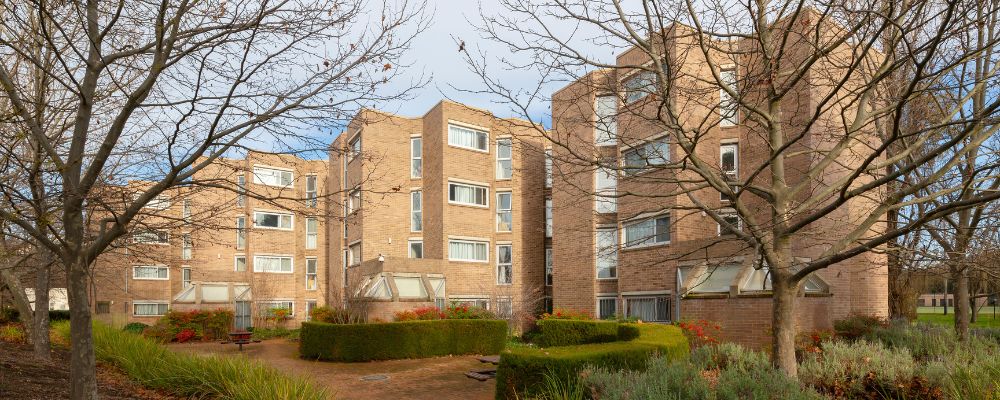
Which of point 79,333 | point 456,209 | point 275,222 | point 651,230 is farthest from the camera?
point 275,222

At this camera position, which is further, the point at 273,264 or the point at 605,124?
the point at 273,264

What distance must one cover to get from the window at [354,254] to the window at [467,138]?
20.4 feet

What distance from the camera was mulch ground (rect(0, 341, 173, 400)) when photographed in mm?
9258

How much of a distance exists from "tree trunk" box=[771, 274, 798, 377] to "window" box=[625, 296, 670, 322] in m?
12.3

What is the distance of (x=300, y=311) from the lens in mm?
37094

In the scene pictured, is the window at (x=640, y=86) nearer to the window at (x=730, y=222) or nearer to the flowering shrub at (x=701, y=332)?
the window at (x=730, y=222)

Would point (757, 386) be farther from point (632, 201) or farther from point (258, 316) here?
point (258, 316)

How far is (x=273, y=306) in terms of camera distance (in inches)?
1420

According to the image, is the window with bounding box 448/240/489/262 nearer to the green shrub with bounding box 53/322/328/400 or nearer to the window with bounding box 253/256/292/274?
the window with bounding box 253/256/292/274

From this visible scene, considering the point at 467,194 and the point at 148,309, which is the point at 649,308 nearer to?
the point at 467,194

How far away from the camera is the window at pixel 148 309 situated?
1469 inches

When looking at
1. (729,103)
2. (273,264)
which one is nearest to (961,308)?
(729,103)

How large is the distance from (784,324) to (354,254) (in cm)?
2371

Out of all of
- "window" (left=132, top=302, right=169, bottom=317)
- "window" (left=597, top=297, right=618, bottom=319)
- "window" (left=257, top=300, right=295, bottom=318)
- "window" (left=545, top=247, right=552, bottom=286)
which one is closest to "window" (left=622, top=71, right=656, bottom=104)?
"window" (left=597, top=297, right=618, bottom=319)
